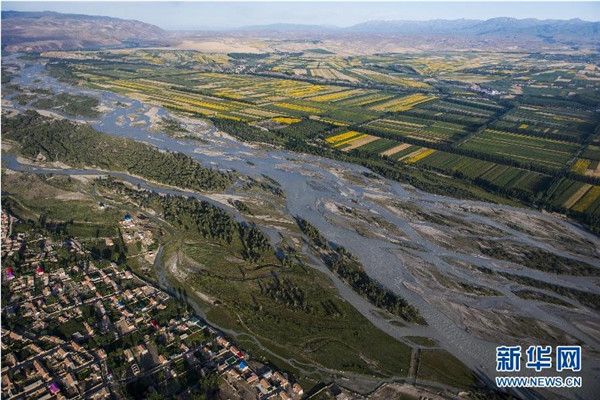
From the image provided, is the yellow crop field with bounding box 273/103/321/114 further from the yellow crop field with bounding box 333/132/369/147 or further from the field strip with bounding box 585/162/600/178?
the field strip with bounding box 585/162/600/178

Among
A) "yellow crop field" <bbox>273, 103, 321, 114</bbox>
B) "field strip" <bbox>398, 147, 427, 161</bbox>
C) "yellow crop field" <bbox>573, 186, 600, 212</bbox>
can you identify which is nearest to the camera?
"yellow crop field" <bbox>573, 186, 600, 212</bbox>

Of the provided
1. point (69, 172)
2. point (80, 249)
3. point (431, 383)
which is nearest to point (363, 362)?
point (431, 383)

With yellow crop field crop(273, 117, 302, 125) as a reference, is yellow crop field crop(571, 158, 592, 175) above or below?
below

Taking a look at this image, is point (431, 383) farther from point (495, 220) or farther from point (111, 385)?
point (495, 220)

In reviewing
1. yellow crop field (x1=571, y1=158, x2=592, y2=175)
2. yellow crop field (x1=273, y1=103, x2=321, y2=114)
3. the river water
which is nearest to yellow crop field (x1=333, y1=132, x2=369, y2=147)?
the river water

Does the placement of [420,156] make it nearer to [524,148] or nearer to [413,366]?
[524,148]

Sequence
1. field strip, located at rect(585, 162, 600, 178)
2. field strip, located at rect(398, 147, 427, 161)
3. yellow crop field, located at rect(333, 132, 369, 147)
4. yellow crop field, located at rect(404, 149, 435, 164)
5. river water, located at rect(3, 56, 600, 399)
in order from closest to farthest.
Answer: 1. river water, located at rect(3, 56, 600, 399)
2. field strip, located at rect(585, 162, 600, 178)
3. yellow crop field, located at rect(404, 149, 435, 164)
4. field strip, located at rect(398, 147, 427, 161)
5. yellow crop field, located at rect(333, 132, 369, 147)

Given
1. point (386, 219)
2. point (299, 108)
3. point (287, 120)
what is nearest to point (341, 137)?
point (287, 120)
